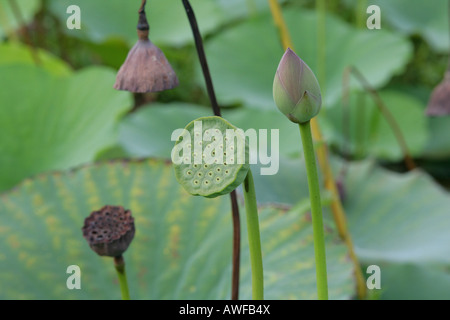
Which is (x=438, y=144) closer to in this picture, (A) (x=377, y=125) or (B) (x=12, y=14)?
(A) (x=377, y=125)

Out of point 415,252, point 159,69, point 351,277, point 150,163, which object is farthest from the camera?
point 415,252

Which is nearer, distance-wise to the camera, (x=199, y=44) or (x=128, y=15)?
(x=199, y=44)

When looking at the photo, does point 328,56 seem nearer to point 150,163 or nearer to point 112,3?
point 112,3

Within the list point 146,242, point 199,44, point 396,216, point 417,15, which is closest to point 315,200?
point 199,44

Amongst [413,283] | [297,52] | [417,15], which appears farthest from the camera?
[417,15]

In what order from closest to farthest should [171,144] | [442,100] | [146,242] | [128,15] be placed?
[146,242]
[442,100]
[171,144]
[128,15]

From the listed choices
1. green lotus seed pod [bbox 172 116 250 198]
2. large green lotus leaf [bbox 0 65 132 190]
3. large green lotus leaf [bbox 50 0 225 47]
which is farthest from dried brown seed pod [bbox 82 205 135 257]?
large green lotus leaf [bbox 50 0 225 47]
